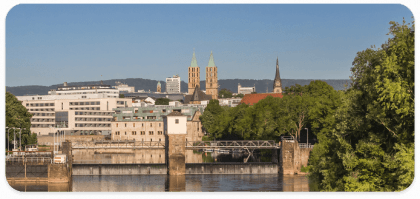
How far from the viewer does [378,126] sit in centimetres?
2720

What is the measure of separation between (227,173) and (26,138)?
33683mm

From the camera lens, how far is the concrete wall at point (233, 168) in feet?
210

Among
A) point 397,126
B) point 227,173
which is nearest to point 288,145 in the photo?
point 227,173

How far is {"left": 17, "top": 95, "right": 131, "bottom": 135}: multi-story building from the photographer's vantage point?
13850cm

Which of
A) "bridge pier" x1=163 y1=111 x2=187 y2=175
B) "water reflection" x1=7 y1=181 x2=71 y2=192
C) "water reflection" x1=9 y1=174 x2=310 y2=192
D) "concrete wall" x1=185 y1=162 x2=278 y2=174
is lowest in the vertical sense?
"water reflection" x1=9 y1=174 x2=310 y2=192

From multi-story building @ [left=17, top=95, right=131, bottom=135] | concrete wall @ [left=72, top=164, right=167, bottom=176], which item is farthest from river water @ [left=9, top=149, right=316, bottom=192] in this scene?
multi-story building @ [left=17, top=95, right=131, bottom=135]

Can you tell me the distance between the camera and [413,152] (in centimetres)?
2331

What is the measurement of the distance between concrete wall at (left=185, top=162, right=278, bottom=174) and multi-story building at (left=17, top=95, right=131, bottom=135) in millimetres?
76585

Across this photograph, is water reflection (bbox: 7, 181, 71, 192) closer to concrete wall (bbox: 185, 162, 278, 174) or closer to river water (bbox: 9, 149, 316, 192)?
river water (bbox: 9, 149, 316, 192)

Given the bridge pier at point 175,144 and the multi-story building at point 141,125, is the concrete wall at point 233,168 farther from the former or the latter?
the multi-story building at point 141,125

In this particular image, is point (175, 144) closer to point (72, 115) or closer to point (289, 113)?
point (289, 113)

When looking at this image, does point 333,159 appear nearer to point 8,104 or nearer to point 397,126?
point 397,126

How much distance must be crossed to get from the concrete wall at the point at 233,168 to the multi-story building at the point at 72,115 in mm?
76585

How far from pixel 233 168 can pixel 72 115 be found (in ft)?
271
